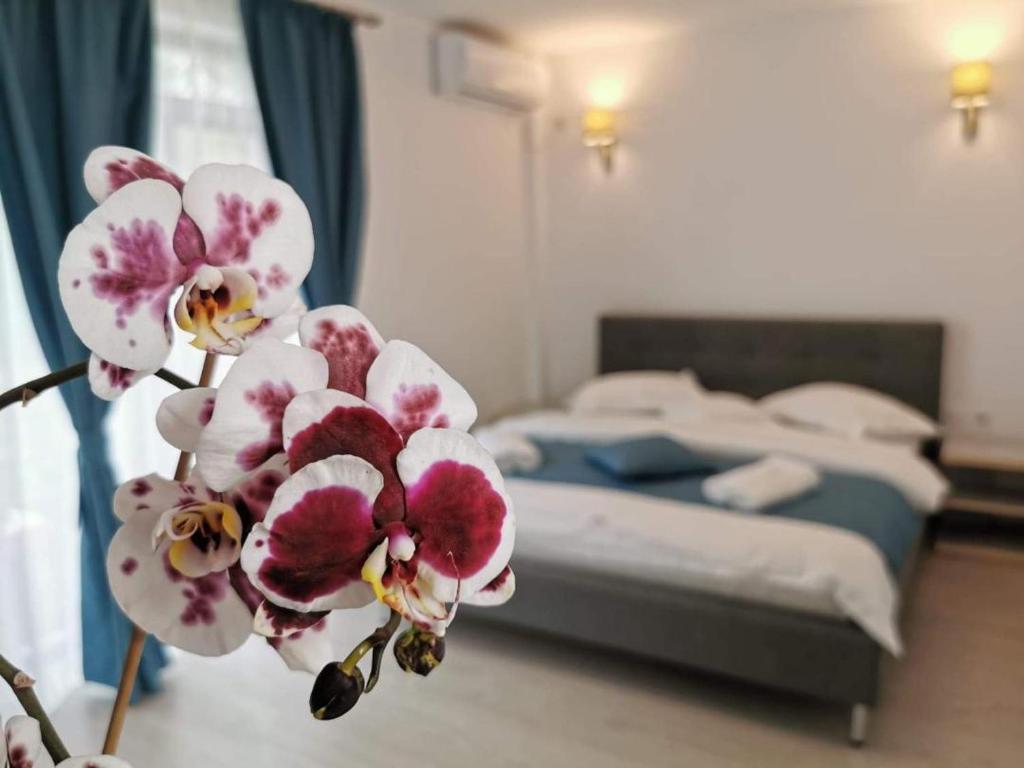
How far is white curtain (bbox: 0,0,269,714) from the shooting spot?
2.43 metres

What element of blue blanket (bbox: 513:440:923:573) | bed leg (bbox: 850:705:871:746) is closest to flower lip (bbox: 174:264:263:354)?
bed leg (bbox: 850:705:871:746)

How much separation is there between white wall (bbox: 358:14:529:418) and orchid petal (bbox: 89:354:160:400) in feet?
10.3

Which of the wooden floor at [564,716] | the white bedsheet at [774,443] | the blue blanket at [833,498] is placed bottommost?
the wooden floor at [564,716]

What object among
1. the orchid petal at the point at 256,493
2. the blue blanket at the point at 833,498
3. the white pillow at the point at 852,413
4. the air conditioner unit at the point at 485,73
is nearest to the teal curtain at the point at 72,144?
the blue blanket at the point at 833,498

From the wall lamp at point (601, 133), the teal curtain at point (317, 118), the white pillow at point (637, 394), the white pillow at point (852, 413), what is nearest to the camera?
the teal curtain at point (317, 118)

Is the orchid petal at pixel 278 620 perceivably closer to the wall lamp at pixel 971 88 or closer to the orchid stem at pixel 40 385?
the orchid stem at pixel 40 385

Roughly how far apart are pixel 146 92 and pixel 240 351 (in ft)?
7.94

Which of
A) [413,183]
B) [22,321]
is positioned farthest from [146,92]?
[413,183]

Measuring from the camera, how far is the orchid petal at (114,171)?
1.60 ft

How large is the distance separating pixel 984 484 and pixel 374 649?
3975mm

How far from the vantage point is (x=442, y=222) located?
13.5 ft

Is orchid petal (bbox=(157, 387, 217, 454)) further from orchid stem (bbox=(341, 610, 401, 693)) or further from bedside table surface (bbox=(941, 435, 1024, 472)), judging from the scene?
bedside table surface (bbox=(941, 435, 1024, 472))

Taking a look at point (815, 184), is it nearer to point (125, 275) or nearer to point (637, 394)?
point (637, 394)

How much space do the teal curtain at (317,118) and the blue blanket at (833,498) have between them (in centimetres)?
115
